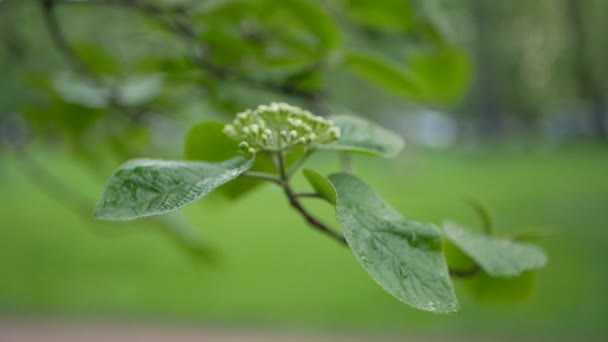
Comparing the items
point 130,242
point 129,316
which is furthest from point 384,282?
point 130,242

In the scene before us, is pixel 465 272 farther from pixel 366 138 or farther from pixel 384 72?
pixel 384 72

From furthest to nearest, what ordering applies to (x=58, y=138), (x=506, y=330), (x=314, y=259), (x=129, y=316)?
(x=314, y=259) < (x=129, y=316) < (x=506, y=330) < (x=58, y=138)

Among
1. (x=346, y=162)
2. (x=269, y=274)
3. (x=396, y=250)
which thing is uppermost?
(x=269, y=274)

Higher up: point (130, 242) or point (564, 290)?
point (130, 242)

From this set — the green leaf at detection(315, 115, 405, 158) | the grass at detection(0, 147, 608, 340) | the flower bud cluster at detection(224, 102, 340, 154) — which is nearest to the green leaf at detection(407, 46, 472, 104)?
the green leaf at detection(315, 115, 405, 158)

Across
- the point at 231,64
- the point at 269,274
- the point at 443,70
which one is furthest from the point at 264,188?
the point at 231,64

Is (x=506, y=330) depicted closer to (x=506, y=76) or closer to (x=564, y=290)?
(x=564, y=290)
